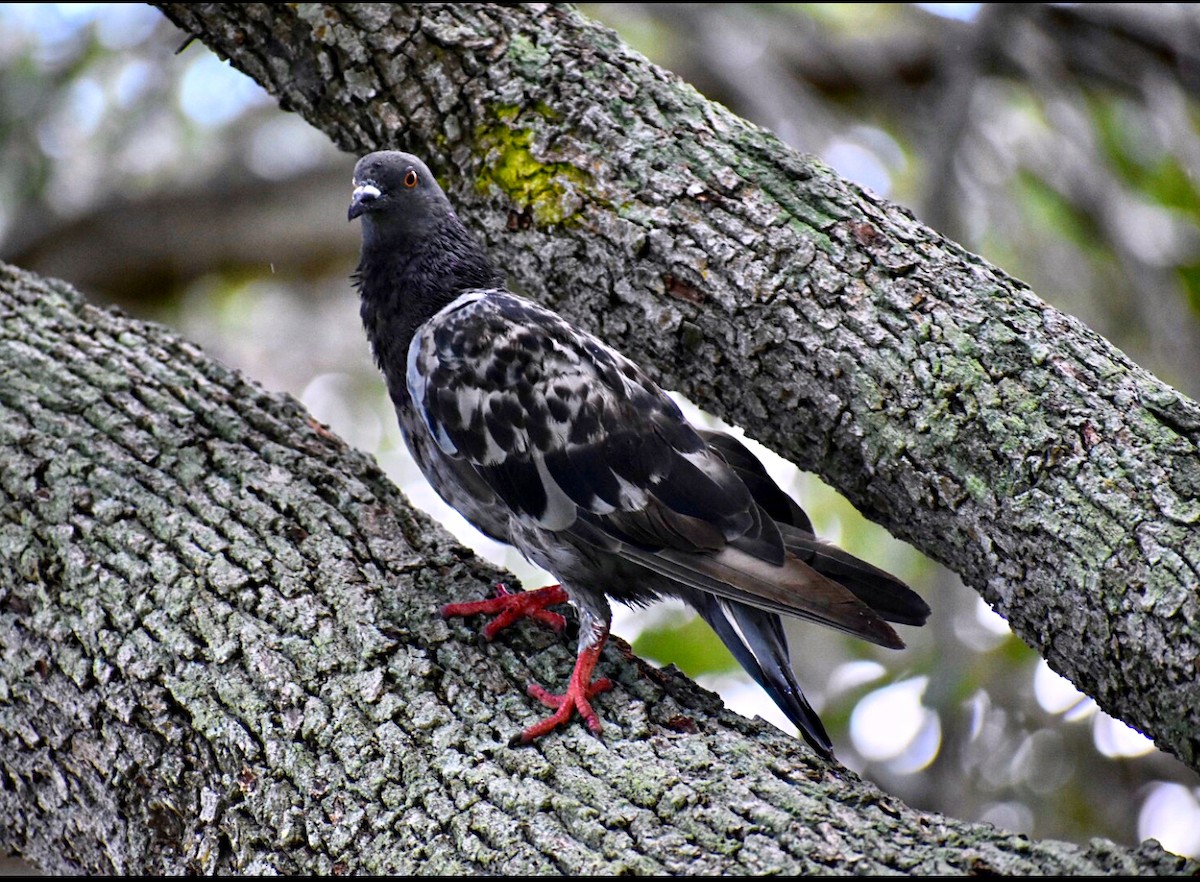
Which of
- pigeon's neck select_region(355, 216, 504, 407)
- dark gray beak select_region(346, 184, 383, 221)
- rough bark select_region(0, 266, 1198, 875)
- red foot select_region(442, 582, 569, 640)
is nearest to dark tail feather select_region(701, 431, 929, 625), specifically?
rough bark select_region(0, 266, 1198, 875)

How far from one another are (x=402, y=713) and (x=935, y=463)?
1.78m

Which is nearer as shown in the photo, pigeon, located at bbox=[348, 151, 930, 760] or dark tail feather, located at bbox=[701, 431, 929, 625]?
pigeon, located at bbox=[348, 151, 930, 760]

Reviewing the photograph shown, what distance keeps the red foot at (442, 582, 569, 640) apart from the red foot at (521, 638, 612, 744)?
289mm

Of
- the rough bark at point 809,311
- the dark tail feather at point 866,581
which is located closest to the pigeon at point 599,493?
the dark tail feather at point 866,581

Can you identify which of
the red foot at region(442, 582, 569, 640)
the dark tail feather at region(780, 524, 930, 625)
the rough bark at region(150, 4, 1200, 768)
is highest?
the rough bark at region(150, 4, 1200, 768)

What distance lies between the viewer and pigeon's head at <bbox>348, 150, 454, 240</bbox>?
4.32 m

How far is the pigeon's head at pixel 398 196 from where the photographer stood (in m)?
4.32

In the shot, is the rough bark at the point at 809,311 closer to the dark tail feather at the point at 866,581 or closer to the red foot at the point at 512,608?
the dark tail feather at the point at 866,581

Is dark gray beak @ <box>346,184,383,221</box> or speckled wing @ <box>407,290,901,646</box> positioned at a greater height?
dark gray beak @ <box>346,184,383,221</box>

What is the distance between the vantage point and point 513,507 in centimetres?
393

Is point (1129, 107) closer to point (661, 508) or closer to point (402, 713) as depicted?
point (661, 508)

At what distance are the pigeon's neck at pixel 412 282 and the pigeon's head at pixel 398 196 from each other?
50 millimetres

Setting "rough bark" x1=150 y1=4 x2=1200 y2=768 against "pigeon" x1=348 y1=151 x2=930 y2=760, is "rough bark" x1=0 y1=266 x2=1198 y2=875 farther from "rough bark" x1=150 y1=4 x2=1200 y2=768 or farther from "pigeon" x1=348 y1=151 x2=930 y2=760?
"rough bark" x1=150 y1=4 x2=1200 y2=768

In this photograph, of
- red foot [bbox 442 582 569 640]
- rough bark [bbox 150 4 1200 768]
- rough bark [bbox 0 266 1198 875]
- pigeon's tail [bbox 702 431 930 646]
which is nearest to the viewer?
rough bark [bbox 0 266 1198 875]
